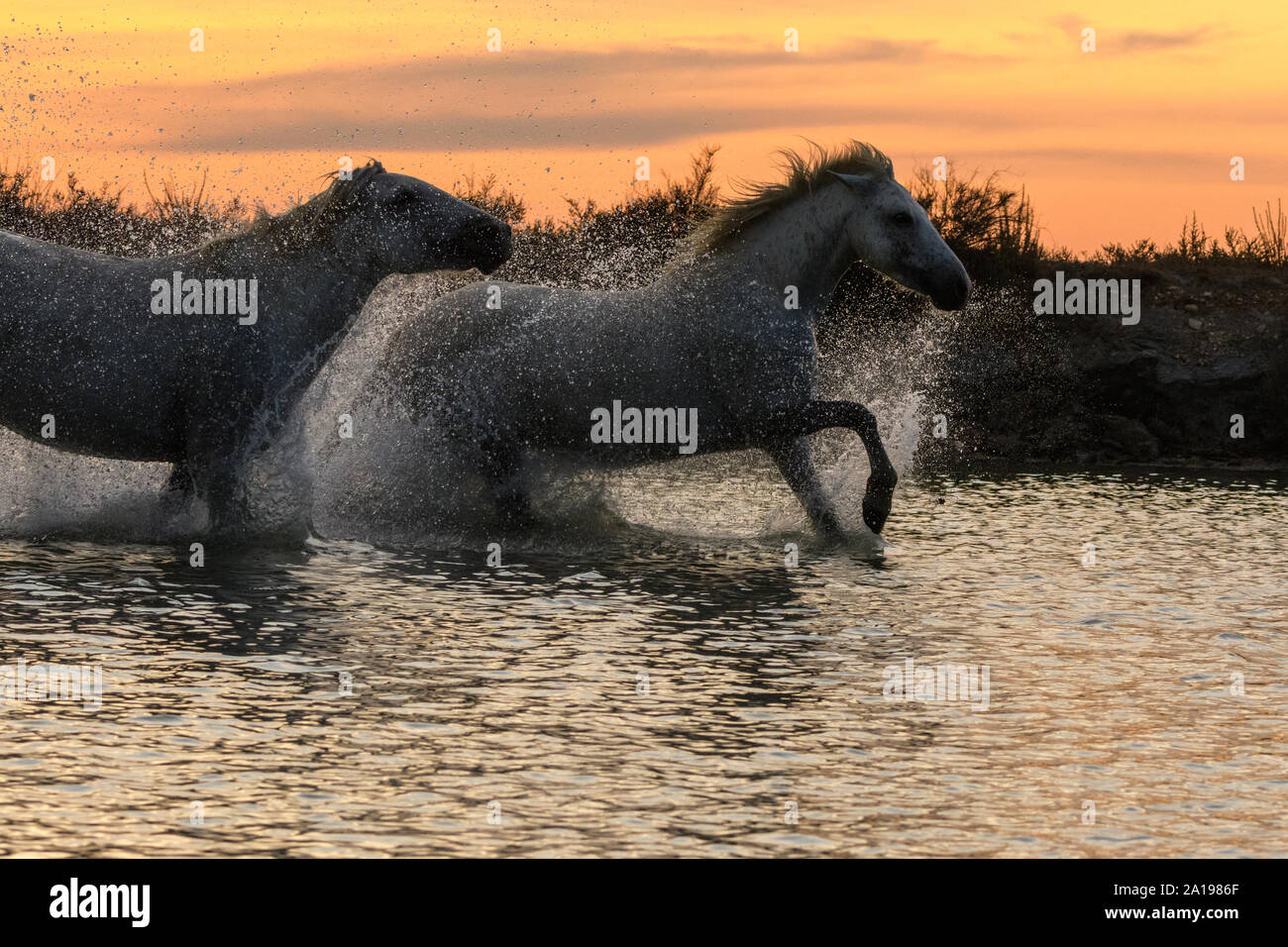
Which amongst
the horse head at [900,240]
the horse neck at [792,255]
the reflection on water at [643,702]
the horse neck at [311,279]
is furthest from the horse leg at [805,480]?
the horse neck at [311,279]

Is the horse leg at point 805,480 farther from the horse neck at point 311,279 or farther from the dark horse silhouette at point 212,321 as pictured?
the horse neck at point 311,279

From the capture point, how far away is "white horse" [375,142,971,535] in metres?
10.0

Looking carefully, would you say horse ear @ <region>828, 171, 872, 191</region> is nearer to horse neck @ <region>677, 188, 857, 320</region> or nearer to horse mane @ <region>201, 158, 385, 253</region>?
horse neck @ <region>677, 188, 857, 320</region>

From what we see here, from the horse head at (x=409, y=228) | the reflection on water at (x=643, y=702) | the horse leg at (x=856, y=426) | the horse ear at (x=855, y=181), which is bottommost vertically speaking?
the reflection on water at (x=643, y=702)

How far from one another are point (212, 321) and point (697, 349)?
8.93 feet

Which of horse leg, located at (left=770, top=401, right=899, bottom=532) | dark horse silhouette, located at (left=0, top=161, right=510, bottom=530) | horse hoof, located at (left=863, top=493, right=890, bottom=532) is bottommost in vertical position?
horse hoof, located at (left=863, top=493, right=890, bottom=532)

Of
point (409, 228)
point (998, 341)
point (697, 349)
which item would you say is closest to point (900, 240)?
point (697, 349)

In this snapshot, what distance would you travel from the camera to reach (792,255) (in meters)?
10.3

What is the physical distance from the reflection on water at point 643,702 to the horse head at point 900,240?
1573mm

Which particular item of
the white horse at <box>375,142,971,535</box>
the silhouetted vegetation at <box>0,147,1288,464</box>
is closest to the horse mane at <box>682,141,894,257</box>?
the white horse at <box>375,142,971,535</box>

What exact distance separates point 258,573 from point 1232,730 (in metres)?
4.68

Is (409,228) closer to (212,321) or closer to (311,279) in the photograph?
(311,279)

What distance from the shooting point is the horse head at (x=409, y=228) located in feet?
30.3
